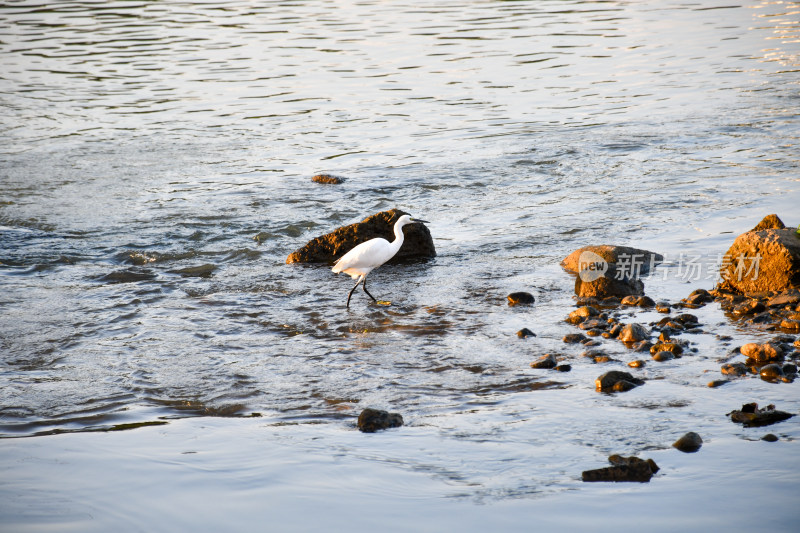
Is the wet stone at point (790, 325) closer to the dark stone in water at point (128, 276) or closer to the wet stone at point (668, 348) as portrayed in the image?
the wet stone at point (668, 348)

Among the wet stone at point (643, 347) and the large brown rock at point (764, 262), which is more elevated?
the large brown rock at point (764, 262)

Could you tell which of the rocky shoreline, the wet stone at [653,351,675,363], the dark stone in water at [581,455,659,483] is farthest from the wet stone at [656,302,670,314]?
the dark stone in water at [581,455,659,483]

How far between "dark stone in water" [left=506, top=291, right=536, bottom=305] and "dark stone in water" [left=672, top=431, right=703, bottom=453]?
11.3 feet

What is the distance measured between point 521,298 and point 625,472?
3825 millimetres

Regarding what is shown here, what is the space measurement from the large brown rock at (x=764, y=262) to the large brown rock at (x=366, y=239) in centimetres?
384

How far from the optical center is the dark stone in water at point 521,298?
9062 mm

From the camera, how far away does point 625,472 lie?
537 cm

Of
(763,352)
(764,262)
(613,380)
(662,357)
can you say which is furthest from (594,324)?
(764,262)

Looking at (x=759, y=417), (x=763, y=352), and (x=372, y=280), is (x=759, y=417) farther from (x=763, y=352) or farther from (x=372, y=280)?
(x=372, y=280)

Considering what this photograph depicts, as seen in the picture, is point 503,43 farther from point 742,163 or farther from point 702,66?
point 742,163

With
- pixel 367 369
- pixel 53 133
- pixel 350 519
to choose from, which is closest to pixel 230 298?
pixel 367 369

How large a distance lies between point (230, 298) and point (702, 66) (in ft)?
60.0

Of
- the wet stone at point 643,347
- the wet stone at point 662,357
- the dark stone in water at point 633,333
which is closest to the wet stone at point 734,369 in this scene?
the wet stone at point 662,357

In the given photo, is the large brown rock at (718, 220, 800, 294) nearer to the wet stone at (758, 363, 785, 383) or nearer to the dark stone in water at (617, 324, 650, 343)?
the dark stone in water at (617, 324, 650, 343)
